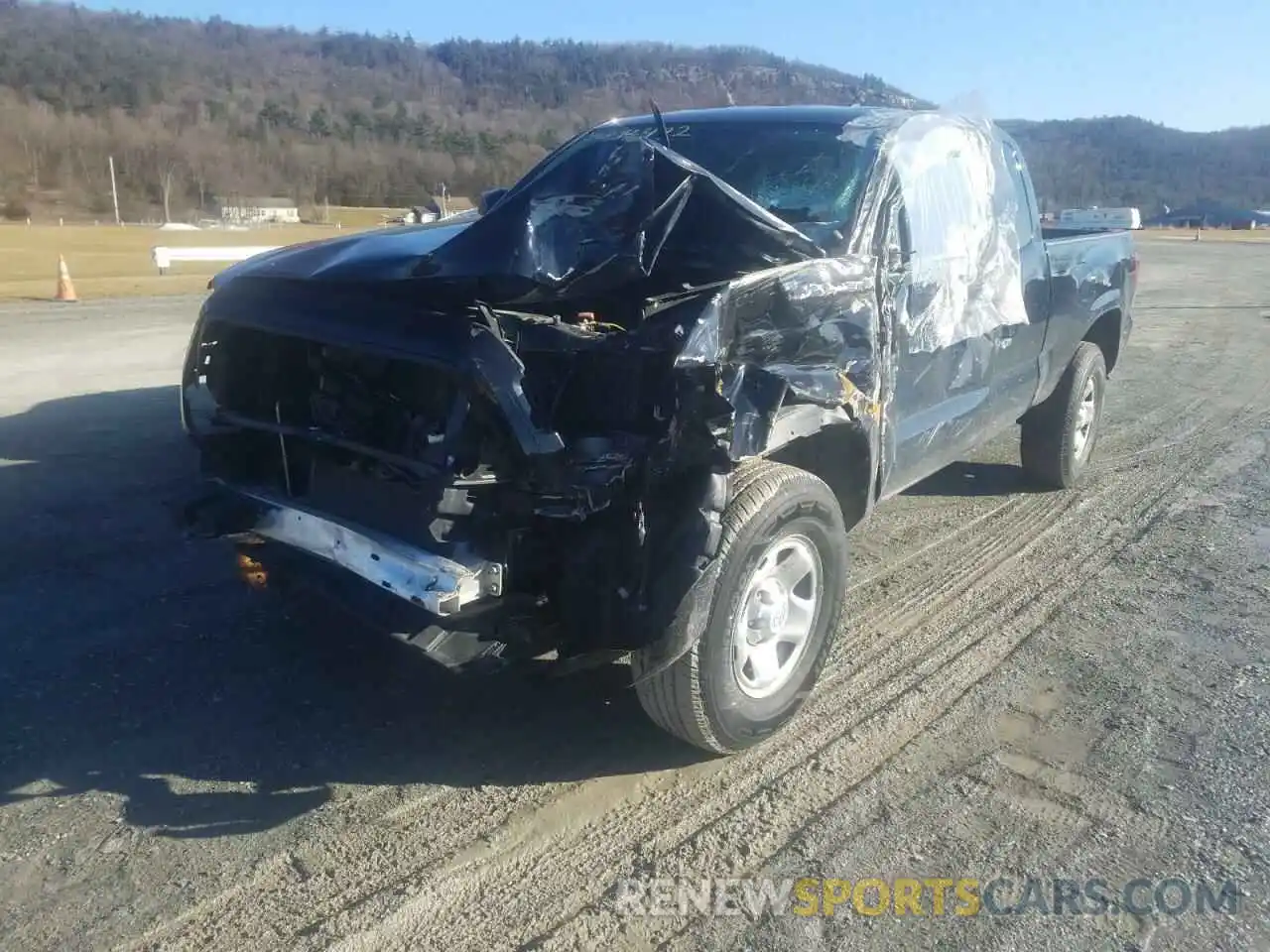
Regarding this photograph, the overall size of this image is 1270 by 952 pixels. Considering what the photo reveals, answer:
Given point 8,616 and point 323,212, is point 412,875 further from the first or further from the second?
point 323,212

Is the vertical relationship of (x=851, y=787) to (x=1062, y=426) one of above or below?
below

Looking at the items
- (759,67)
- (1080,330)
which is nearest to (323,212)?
(759,67)

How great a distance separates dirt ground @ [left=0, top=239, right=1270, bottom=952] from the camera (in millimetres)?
2791

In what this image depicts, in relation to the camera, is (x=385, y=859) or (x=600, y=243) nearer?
(x=385, y=859)

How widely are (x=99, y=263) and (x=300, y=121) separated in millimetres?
91025

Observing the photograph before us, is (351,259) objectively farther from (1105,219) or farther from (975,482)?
(1105,219)

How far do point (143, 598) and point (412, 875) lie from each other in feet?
7.74

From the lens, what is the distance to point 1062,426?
6.39 m

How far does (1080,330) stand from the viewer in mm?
6293

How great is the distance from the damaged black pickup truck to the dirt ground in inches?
17.7

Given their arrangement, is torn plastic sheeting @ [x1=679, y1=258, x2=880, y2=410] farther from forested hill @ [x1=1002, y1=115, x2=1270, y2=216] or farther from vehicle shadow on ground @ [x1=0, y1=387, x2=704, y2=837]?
forested hill @ [x1=1002, y1=115, x2=1270, y2=216]

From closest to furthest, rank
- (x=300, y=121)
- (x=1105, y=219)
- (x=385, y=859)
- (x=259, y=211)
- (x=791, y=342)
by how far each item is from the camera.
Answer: (x=385, y=859) → (x=791, y=342) → (x=1105, y=219) → (x=259, y=211) → (x=300, y=121)

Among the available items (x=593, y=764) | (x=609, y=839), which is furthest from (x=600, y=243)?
(x=609, y=839)

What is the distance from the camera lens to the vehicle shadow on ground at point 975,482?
21.7ft
